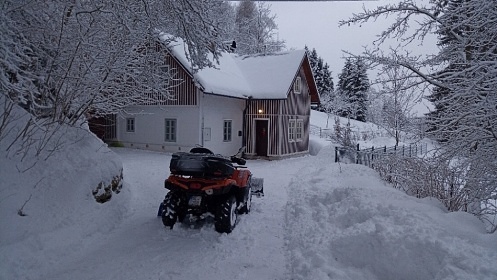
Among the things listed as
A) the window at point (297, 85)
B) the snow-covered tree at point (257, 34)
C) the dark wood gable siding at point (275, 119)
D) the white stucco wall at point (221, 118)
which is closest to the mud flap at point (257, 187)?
the white stucco wall at point (221, 118)

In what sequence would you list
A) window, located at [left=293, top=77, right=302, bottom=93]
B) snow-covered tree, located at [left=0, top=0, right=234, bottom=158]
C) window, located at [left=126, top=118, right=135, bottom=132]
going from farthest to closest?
window, located at [left=293, top=77, right=302, bottom=93], window, located at [left=126, top=118, right=135, bottom=132], snow-covered tree, located at [left=0, top=0, right=234, bottom=158]

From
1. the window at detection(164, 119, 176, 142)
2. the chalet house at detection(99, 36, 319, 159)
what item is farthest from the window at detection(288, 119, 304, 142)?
the window at detection(164, 119, 176, 142)

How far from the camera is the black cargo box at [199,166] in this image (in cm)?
588

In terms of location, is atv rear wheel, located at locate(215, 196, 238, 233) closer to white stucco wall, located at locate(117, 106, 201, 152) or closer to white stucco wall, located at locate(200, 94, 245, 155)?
white stucco wall, located at locate(117, 106, 201, 152)

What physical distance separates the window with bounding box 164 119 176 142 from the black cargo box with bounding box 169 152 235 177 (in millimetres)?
11179

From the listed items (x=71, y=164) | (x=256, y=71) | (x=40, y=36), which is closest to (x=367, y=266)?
(x=71, y=164)

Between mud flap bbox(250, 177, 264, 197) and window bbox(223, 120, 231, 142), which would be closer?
mud flap bbox(250, 177, 264, 197)

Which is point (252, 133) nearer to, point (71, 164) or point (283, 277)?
point (71, 164)

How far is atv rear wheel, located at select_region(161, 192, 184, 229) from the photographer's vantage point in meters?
5.96

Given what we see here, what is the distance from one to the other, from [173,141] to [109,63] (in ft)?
32.2

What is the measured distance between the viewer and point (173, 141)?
55.4 ft

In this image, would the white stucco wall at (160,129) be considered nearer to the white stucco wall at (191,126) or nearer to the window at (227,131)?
the white stucco wall at (191,126)

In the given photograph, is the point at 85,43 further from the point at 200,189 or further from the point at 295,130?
the point at 295,130

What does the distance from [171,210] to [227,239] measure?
44.9 inches
